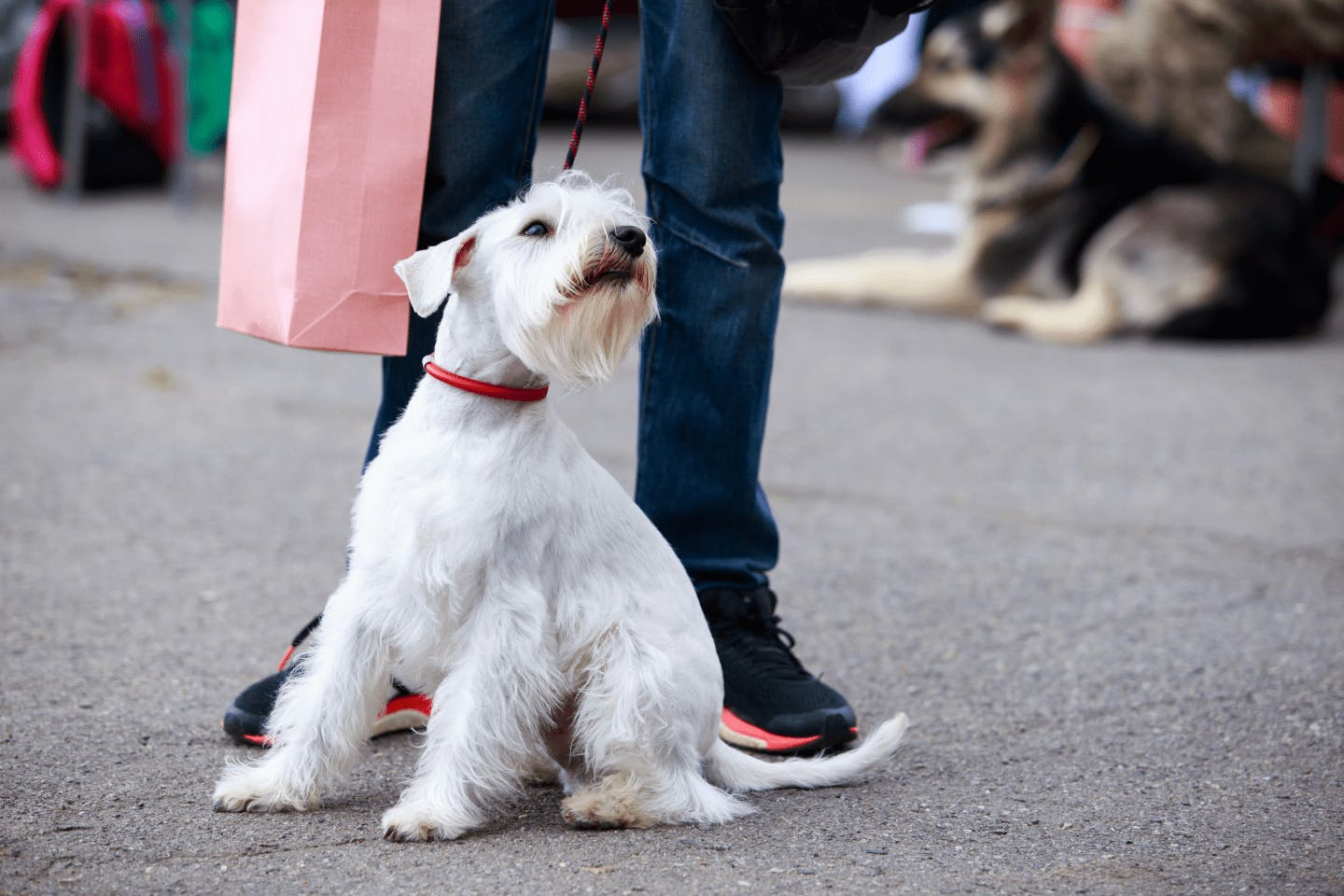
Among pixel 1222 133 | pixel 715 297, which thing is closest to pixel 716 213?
pixel 715 297

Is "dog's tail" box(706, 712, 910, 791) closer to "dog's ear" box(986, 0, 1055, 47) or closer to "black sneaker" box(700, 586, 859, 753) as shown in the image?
"black sneaker" box(700, 586, 859, 753)

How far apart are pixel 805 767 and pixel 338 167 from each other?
4.43 ft

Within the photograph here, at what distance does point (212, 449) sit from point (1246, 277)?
→ 4807mm

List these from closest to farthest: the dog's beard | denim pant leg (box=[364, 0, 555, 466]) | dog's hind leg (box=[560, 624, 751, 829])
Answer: the dog's beard < dog's hind leg (box=[560, 624, 751, 829]) < denim pant leg (box=[364, 0, 555, 466])

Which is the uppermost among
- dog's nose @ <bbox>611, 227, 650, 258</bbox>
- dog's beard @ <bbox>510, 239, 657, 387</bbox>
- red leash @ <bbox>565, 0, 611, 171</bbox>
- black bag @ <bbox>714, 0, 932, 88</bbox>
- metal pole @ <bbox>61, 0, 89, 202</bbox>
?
black bag @ <bbox>714, 0, 932, 88</bbox>

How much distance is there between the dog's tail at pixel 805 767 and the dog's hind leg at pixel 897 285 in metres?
5.24

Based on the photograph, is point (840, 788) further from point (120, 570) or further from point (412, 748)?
point (120, 570)

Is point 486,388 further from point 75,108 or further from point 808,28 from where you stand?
point 75,108

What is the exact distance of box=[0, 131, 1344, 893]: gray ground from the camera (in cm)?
220

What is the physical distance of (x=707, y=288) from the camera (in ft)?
8.87

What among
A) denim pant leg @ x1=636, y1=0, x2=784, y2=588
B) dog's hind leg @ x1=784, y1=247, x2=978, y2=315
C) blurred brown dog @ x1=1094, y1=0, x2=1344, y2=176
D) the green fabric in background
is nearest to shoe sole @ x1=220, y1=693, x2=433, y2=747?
denim pant leg @ x1=636, y1=0, x2=784, y2=588

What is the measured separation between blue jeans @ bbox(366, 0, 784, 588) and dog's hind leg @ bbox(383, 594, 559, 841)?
22.9 inches

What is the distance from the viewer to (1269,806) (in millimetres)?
2459

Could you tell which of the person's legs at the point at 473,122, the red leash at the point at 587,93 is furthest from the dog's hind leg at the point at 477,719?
the red leash at the point at 587,93
